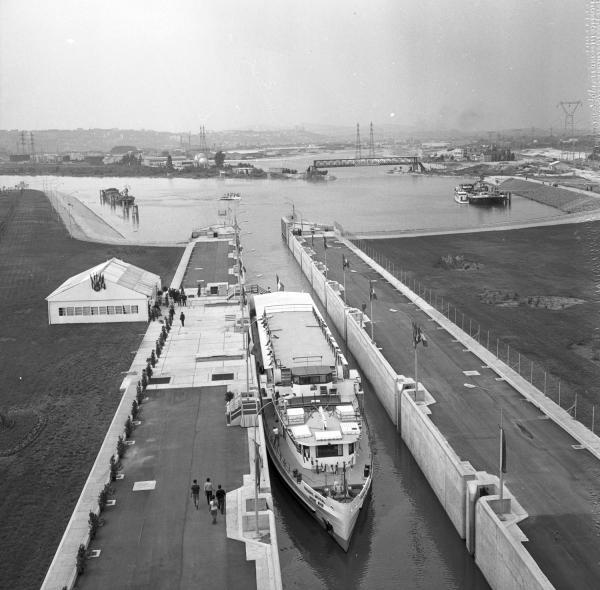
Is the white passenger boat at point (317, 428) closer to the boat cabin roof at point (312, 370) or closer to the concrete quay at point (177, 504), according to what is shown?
the boat cabin roof at point (312, 370)

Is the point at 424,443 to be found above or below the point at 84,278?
below

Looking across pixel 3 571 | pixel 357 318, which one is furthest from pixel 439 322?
pixel 3 571

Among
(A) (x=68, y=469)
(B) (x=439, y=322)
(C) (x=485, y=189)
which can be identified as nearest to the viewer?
(A) (x=68, y=469)

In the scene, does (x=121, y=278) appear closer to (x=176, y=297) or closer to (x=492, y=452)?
(x=176, y=297)

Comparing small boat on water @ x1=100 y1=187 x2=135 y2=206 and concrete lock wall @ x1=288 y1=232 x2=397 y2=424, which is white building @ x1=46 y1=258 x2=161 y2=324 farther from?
small boat on water @ x1=100 y1=187 x2=135 y2=206

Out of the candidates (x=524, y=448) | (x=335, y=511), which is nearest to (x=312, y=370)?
(x=335, y=511)

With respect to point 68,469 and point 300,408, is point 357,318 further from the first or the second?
point 68,469
